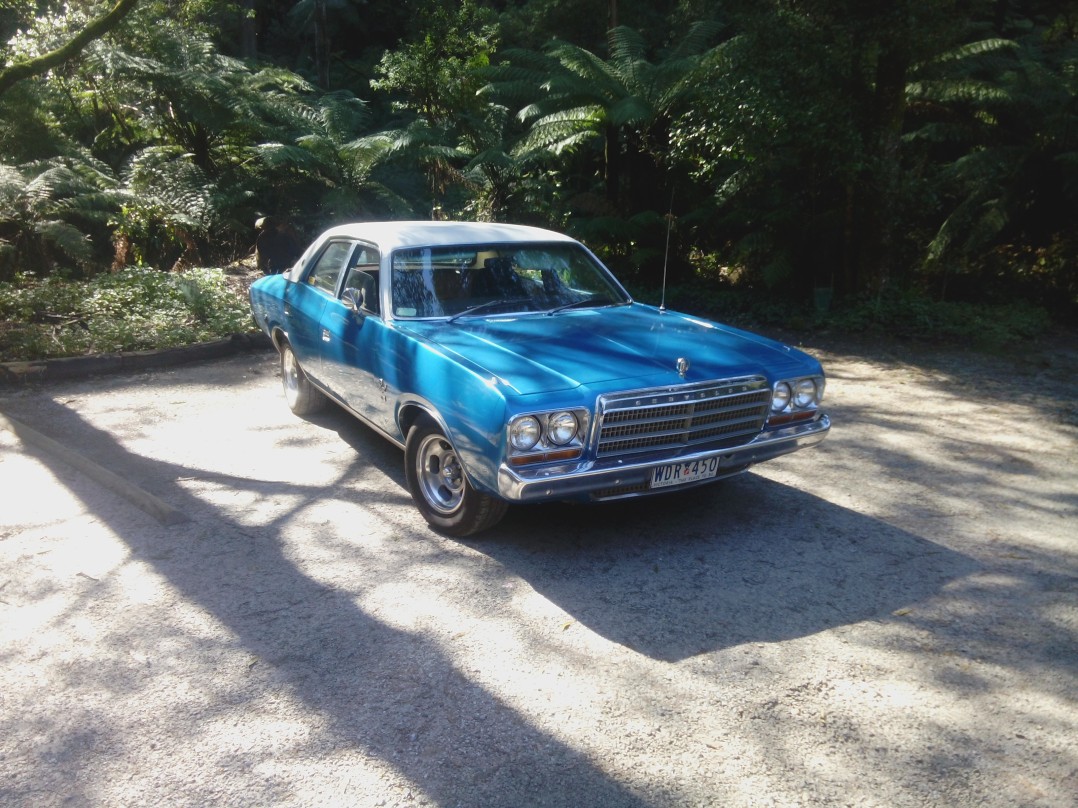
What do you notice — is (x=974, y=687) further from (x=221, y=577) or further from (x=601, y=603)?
(x=221, y=577)

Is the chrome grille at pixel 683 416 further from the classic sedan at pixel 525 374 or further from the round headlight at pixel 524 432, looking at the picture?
the round headlight at pixel 524 432

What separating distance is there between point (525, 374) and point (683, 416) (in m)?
0.88

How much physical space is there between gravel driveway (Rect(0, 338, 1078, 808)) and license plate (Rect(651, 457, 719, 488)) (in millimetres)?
427

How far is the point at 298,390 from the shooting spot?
7504 millimetres

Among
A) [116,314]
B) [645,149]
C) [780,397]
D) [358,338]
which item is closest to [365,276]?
[358,338]

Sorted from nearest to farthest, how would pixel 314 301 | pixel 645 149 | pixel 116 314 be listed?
pixel 314 301, pixel 116 314, pixel 645 149

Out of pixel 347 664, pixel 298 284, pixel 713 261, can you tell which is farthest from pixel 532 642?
pixel 713 261

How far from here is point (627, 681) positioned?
3688 millimetres

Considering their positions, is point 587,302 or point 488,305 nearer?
point 488,305

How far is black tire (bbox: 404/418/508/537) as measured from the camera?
4.90 metres

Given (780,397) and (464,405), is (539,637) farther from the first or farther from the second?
(780,397)

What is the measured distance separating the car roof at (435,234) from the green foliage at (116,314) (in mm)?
3904

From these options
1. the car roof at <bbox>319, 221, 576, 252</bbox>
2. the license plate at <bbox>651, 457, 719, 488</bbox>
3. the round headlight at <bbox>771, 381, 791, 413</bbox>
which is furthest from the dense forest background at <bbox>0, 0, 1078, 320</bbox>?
the license plate at <bbox>651, 457, 719, 488</bbox>

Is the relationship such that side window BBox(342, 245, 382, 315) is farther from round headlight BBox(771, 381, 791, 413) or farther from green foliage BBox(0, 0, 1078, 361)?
green foliage BBox(0, 0, 1078, 361)
